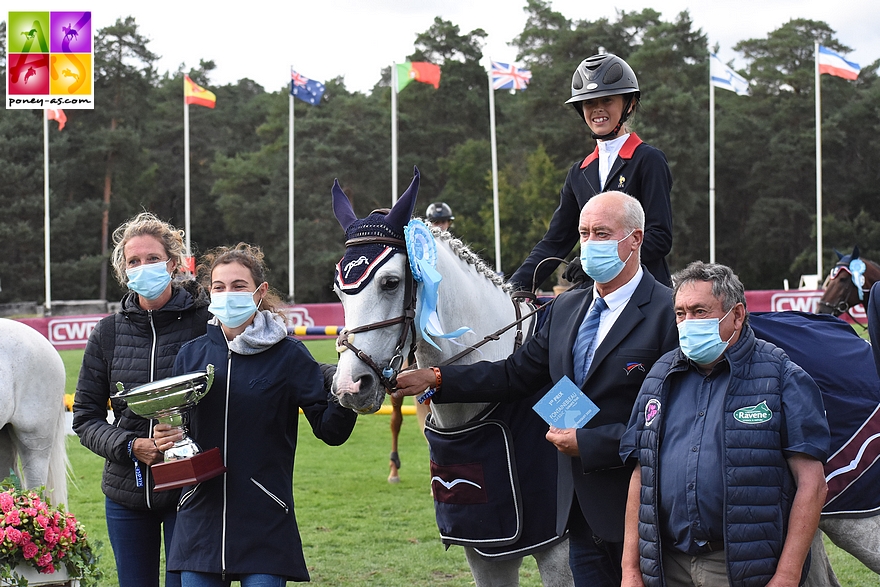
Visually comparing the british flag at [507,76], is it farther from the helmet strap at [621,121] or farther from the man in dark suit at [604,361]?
the man in dark suit at [604,361]

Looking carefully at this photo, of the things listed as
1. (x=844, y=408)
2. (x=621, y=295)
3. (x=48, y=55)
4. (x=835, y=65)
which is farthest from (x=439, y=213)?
(x=835, y=65)

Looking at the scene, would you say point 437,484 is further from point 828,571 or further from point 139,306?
point 828,571

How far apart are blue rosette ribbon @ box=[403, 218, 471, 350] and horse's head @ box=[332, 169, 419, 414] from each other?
4 centimetres

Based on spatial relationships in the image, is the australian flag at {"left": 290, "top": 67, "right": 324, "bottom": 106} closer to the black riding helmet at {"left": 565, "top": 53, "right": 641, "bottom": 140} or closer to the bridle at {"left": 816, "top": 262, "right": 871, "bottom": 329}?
the bridle at {"left": 816, "top": 262, "right": 871, "bottom": 329}

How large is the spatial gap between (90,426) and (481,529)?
1.68 meters

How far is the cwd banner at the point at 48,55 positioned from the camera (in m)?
19.1

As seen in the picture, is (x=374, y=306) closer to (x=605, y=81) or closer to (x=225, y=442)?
→ (x=225, y=442)

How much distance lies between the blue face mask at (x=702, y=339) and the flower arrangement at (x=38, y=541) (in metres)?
2.84

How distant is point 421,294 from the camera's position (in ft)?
11.6

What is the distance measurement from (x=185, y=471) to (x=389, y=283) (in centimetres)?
100

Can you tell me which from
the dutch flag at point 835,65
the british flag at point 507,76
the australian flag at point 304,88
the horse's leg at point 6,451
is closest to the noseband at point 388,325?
the horse's leg at point 6,451

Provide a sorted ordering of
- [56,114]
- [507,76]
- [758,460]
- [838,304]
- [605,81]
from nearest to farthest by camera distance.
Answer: [758,460]
[605,81]
[838,304]
[507,76]
[56,114]

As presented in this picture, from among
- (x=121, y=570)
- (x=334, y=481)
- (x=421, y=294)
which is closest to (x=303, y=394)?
(x=421, y=294)

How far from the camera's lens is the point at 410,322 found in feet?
11.5
